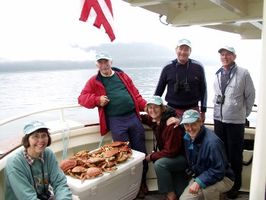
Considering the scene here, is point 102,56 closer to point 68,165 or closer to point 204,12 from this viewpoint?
point 68,165

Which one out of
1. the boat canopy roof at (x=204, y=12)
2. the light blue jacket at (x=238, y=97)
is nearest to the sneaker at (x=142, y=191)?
the light blue jacket at (x=238, y=97)

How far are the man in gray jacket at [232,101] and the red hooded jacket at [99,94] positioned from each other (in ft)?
2.37

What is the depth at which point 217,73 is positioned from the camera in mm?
2771

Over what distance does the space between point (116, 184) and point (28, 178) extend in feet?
2.73

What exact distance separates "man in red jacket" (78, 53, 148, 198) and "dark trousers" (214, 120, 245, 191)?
28.0 inches

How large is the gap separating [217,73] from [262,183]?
1781mm

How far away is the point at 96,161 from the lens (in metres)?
2.37

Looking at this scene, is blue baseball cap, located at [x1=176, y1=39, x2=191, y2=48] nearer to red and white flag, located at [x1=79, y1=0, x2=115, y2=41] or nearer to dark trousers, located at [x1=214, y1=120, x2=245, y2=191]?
red and white flag, located at [x1=79, y1=0, x2=115, y2=41]

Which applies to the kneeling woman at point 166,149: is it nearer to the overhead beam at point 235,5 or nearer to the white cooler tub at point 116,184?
the white cooler tub at point 116,184

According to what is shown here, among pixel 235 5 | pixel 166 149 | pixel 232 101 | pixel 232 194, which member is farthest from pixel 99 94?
pixel 232 194

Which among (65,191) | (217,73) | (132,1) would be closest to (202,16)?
(217,73)

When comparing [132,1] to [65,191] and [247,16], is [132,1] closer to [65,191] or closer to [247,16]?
[247,16]

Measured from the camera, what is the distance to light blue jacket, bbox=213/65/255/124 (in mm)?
2584

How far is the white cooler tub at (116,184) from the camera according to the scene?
2.18 metres
